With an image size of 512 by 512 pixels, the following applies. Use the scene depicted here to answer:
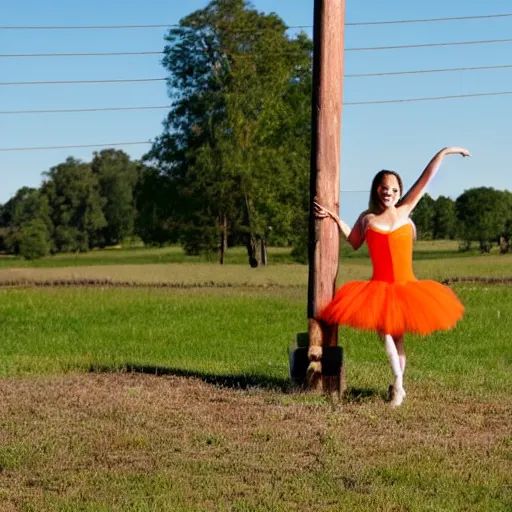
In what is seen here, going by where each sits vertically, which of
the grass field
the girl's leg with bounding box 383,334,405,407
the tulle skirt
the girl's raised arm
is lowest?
the grass field

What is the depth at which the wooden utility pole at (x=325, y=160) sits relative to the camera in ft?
32.3

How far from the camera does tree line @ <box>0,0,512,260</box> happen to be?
3631cm

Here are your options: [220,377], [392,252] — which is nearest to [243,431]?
[392,252]

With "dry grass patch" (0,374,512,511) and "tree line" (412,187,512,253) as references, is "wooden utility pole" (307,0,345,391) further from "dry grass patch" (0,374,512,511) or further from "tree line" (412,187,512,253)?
"tree line" (412,187,512,253)

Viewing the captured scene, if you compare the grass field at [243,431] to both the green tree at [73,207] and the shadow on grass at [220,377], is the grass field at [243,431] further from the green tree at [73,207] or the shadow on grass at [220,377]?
the green tree at [73,207]

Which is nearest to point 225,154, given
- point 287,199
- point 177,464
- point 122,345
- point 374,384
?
point 287,199

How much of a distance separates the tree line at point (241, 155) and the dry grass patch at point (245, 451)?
26.5 meters

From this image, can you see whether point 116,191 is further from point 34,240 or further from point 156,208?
point 156,208

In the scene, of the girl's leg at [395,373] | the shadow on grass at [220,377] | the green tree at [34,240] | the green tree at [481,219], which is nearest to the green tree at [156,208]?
the green tree at [34,240]

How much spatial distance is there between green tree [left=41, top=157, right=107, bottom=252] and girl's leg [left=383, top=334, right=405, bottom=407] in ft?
159

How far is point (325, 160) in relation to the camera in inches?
389

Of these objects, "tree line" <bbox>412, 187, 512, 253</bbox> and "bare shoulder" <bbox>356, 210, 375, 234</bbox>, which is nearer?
"bare shoulder" <bbox>356, 210, 375, 234</bbox>

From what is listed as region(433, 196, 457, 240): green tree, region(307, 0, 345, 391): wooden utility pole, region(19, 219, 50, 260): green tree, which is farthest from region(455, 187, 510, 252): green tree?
region(307, 0, 345, 391): wooden utility pole

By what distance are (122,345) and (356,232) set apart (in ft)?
26.4
